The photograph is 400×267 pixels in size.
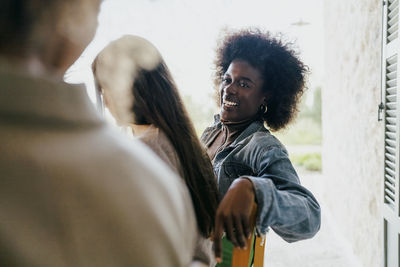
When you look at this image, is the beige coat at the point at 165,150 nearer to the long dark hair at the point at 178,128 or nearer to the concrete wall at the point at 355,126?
the long dark hair at the point at 178,128

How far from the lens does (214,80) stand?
1472 mm

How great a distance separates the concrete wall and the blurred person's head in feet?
6.16

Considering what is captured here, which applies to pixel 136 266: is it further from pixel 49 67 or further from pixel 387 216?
pixel 387 216

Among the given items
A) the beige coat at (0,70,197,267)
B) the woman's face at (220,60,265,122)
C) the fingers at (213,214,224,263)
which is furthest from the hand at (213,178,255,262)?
the woman's face at (220,60,265,122)

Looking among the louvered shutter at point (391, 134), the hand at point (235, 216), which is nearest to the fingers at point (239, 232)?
the hand at point (235, 216)

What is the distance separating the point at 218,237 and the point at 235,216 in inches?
1.6

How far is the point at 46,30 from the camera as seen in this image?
19 centimetres

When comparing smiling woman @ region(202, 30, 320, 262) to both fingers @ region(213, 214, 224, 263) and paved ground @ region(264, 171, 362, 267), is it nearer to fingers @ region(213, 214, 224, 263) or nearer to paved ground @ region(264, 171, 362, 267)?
fingers @ region(213, 214, 224, 263)

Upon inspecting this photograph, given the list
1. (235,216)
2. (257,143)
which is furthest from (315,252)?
(235,216)

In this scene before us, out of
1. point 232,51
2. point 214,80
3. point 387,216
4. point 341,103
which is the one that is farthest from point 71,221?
point 341,103

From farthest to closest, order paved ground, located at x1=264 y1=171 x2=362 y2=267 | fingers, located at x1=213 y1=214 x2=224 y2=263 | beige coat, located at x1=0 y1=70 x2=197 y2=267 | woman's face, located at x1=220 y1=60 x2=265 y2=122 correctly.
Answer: paved ground, located at x1=264 y1=171 x2=362 y2=267 < woman's face, located at x1=220 y1=60 x2=265 y2=122 < fingers, located at x1=213 y1=214 x2=224 y2=263 < beige coat, located at x1=0 y1=70 x2=197 y2=267

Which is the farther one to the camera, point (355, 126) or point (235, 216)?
point (355, 126)

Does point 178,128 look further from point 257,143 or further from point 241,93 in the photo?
point 241,93

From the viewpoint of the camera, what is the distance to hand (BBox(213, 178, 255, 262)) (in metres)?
0.48
